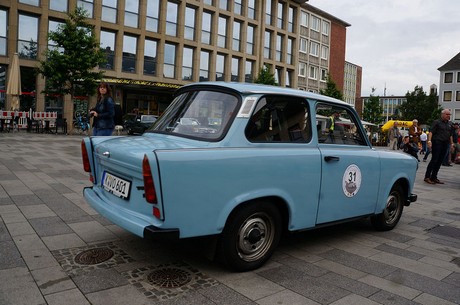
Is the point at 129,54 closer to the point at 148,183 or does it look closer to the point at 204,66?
the point at 204,66

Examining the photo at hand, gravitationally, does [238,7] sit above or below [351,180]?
above

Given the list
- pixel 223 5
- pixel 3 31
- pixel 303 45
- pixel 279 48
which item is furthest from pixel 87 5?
pixel 303 45

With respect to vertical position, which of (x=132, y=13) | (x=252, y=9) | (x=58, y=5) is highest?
(x=252, y=9)

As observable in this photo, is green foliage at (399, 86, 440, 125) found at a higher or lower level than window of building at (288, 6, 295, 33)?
lower

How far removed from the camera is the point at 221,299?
312 cm

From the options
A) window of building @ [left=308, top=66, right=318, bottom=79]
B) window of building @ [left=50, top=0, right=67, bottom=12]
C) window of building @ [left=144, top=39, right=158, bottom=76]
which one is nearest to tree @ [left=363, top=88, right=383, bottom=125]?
window of building @ [left=308, top=66, right=318, bottom=79]

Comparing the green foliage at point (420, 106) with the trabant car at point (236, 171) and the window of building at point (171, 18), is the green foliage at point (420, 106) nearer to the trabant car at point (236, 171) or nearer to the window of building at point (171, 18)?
the window of building at point (171, 18)

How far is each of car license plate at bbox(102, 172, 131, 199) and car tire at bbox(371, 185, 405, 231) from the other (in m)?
3.36

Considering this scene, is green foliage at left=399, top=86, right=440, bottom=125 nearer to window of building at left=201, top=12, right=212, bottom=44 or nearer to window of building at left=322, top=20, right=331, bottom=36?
window of building at left=322, top=20, right=331, bottom=36

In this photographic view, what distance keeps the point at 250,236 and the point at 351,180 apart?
150 cm

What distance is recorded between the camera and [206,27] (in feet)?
121

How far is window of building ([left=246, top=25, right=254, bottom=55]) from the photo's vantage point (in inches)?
1583

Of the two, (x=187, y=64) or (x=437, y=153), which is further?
(x=187, y=64)

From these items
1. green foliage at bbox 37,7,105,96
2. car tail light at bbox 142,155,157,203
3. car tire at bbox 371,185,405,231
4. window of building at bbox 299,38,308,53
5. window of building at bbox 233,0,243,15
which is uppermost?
window of building at bbox 233,0,243,15
